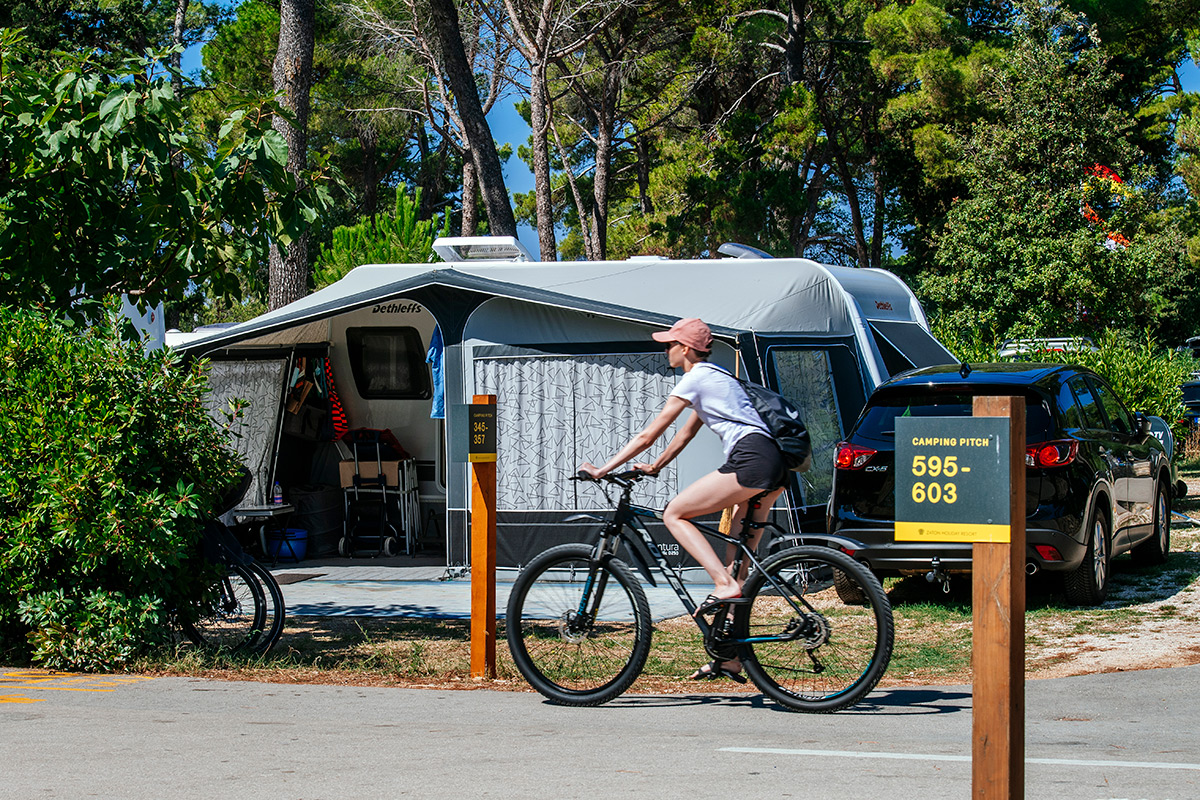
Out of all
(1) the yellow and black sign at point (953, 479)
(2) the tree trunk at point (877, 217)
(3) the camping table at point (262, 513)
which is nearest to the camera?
(1) the yellow and black sign at point (953, 479)

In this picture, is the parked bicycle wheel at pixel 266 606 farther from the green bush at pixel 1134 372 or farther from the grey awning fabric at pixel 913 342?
the green bush at pixel 1134 372

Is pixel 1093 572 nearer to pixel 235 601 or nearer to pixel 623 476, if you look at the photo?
pixel 623 476

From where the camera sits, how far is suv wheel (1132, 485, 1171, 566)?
9984 millimetres

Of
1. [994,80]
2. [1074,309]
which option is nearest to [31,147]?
[1074,309]

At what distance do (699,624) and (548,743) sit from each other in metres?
1.01

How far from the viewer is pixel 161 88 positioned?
6.54 m

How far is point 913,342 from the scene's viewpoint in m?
11.5

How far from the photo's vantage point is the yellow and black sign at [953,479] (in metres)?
3.25

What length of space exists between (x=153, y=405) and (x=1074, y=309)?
54.7 feet

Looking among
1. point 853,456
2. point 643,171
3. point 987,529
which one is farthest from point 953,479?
point 643,171

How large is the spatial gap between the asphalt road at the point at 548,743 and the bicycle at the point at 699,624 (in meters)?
0.15

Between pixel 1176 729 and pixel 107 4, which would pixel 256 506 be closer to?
pixel 1176 729

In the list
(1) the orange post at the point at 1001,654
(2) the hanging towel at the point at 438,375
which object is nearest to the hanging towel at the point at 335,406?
(2) the hanging towel at the point at 438,375

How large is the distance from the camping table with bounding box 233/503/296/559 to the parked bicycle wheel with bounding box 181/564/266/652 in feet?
14.2
